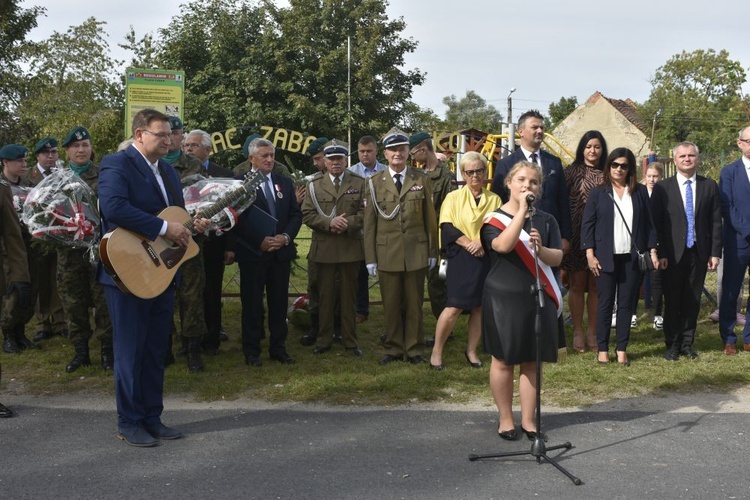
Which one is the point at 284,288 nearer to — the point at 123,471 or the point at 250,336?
the point at 250,336

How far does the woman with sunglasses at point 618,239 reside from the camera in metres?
8.02

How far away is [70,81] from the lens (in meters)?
35.3

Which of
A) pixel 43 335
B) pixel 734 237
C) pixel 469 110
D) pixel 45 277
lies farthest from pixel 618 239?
pixel 469 110

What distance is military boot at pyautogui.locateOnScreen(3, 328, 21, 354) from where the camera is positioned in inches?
344

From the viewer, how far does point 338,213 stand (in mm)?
8680

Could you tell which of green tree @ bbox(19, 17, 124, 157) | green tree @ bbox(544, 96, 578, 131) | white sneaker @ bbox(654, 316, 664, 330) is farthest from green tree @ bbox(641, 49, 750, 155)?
white sneaker @ bbox(654, 316, 664, 330)

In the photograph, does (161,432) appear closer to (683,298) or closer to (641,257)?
(641,257)

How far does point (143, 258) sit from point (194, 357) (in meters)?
2.49

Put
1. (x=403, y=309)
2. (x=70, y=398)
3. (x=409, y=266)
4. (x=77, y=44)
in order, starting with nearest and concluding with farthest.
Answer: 1. (x=70, y=398)
2. (x=409, y=266)
3. (x=403, y=309)
4. (x=77, y=44)

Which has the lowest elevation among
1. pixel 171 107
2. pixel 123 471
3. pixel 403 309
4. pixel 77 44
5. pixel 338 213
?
pixel 123 471

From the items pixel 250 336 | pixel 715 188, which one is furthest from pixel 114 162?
pixel 715 188

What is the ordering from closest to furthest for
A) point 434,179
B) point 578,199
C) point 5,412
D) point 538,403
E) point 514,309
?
point 538,403
point 514,309
point 5,412
point 578,199
point 434,179

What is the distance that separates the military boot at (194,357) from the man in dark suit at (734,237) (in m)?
5.29

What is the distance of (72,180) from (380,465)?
392 cm
